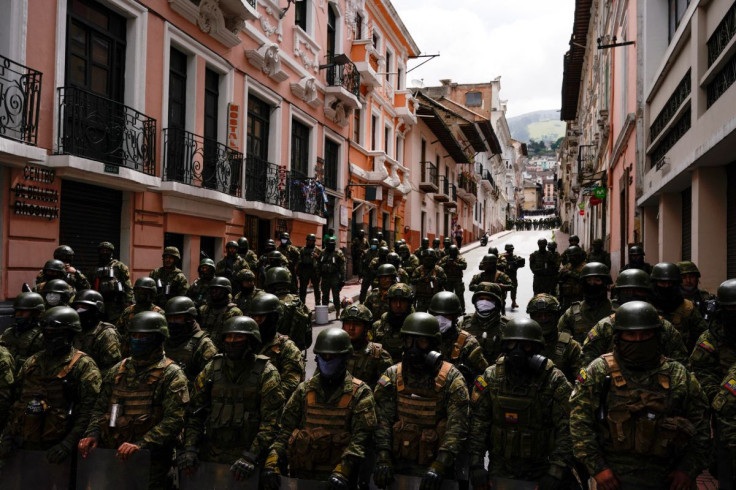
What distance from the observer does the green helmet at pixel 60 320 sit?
15.3 feet

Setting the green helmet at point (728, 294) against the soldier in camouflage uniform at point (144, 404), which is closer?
the soldier in camouflage uniform at point (144, 404)

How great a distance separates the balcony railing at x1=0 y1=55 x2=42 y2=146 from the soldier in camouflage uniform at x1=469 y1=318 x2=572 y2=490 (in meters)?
7.72

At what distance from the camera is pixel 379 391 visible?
14.3ft

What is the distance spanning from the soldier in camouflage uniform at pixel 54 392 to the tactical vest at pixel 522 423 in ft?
10.3

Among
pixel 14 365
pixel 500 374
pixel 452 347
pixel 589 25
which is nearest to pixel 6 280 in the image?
pixel 14 365

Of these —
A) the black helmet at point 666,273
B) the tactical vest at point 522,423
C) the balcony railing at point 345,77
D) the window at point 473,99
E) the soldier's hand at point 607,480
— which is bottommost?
the soldier's hand at point 607,480

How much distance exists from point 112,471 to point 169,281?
4.99 meters

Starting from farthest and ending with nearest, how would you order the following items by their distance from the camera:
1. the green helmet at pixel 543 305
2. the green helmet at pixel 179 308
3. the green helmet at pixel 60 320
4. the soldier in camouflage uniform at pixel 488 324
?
the soldier in camouflage uniform at pixel 488 324, the green helmet at pixel 543 305, the green helmet at pixel 179 308, the green helmet at pixel 60 320

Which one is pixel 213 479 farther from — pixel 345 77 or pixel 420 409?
pixel 345 77

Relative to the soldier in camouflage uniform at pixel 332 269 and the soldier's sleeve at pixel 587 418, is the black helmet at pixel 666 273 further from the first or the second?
the soldier in camouflage uniform at pixel 332 269

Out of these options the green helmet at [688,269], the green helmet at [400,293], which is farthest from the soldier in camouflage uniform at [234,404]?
the green helmet at [688,269]

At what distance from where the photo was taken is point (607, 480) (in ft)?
11.5

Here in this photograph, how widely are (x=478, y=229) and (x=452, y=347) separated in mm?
51541

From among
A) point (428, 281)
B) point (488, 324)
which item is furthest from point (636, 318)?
point (428, 281)
